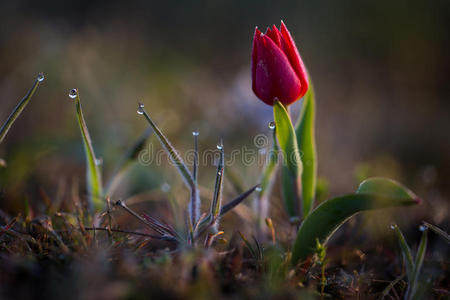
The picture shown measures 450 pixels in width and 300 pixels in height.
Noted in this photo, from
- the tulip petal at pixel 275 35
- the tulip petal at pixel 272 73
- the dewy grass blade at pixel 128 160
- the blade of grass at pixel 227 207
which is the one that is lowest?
the blade of grass at pixel 227 207

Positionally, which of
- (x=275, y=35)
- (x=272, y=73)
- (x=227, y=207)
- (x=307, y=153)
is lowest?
(x=227, y=207)

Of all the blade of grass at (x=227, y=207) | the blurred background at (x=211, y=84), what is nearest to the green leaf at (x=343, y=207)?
the blade of grass at (x=227, y=207)

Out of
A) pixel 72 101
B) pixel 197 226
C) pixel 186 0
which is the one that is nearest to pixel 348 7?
pixel 186 0

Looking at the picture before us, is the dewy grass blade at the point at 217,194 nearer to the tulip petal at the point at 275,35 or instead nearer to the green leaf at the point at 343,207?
the green leaf at the point at 343,207

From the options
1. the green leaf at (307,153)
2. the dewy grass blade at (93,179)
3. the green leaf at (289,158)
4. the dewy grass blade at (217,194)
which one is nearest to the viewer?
the dewy grass blade at (217,194)

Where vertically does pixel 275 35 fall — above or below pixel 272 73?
above

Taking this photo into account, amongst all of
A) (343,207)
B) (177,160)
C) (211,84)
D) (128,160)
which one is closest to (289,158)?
(343,207)

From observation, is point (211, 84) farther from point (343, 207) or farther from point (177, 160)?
point (343, 207)
